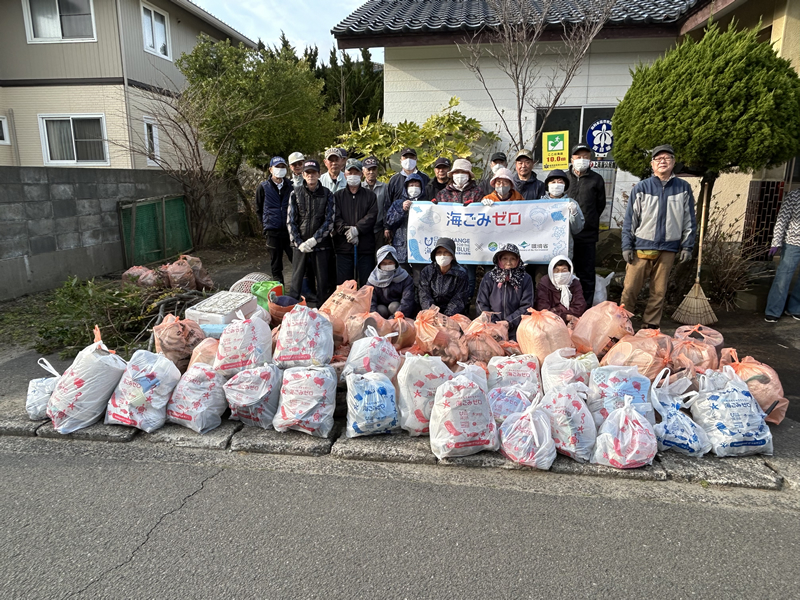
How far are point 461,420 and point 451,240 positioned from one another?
214cm

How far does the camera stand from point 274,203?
6.88m

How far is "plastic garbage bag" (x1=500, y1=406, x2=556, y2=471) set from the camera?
3.29 meters

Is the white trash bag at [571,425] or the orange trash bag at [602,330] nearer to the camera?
the white trash bag at [571,425]

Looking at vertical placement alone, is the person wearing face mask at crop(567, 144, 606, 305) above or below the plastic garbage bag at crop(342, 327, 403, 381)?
above

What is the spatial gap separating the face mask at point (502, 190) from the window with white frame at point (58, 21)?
42.5ft

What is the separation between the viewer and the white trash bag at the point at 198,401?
374 cm

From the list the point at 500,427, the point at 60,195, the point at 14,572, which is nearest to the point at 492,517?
the point at 500,427

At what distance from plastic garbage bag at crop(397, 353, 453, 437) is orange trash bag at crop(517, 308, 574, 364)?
89 centimetres

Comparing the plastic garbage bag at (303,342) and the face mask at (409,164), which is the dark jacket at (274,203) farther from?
the plastic garbage bag at (303,342)

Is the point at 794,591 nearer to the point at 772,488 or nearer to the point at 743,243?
the point at 772,488

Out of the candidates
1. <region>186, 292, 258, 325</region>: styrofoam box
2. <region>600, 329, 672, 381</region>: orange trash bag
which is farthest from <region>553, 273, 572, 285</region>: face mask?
<region>186, 292, 258, 325</region>: styrofoam box

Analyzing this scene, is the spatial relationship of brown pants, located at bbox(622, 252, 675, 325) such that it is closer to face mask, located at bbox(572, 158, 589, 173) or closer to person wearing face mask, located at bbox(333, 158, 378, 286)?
face mask, located at bbox(572, 158, 589, 173)

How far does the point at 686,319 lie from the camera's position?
6125mm

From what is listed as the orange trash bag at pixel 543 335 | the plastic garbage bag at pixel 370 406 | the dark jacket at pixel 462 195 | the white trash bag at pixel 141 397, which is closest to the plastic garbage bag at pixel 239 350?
the white trash bag at pixel 141 397
